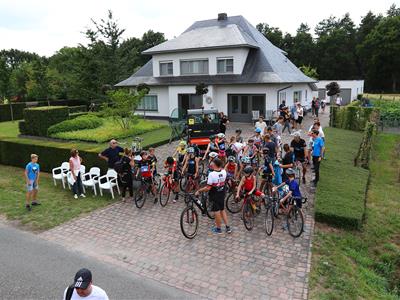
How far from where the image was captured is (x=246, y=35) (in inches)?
1192

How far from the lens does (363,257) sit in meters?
8.91

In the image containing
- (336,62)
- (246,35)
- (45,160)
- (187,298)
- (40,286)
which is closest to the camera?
(187,298)

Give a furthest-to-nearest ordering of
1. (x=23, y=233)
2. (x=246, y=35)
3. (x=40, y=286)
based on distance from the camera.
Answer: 1. (x=246, y=35)
2. (x=23, y=233)
3. (x=40, y=286)

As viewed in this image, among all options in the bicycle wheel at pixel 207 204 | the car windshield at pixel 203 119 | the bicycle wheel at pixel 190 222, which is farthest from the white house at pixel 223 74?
the bicycle wheel at pixel 190 222

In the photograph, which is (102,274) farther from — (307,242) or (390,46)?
(390,46)

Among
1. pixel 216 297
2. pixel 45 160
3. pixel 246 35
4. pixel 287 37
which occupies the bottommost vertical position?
pixel 216 297

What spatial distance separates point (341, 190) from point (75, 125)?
1865 cm

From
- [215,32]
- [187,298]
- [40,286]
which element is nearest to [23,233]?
[40,286]

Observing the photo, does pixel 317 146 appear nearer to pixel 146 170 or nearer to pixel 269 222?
pixel 269 222

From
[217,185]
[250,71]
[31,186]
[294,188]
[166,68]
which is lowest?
[31,186]

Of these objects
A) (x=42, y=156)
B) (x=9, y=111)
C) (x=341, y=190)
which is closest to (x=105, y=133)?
(x=42, y=156)

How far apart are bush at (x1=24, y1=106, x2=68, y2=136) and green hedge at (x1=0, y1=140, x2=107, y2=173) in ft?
19.5

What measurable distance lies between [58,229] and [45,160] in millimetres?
7021

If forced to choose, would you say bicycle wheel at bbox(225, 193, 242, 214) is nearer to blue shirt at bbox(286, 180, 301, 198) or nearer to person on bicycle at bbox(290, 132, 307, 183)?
blue shirt at bbox(286, 180, 301, 198)
